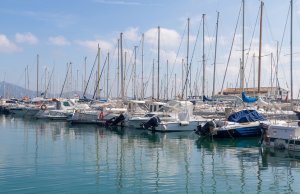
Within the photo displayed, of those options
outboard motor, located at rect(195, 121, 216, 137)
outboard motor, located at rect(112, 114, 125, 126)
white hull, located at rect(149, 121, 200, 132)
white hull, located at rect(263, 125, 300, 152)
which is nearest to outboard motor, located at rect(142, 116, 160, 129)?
white hull, located at rect(149, 121, 200, 132)

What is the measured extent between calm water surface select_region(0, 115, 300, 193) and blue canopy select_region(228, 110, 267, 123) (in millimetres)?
3824

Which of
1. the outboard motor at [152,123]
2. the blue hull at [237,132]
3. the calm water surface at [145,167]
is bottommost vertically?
the calm water surface at [145,167]

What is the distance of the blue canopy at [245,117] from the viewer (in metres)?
37.3

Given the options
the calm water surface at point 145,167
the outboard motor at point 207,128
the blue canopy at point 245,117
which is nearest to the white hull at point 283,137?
the calm water surface at point 145,167

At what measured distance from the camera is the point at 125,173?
2045 cm

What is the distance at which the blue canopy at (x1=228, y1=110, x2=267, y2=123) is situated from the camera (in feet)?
123

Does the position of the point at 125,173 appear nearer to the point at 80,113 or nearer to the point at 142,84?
the point at 80,113

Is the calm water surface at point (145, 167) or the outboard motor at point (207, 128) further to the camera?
the outboard motor at point (207, 128)

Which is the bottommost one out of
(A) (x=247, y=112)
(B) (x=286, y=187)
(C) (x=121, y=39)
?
(B) (x=286, y=187)

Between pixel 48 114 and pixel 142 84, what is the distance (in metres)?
16.7

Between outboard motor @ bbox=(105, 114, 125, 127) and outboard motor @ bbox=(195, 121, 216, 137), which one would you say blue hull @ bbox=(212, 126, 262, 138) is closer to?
outboard motor @ bbox=(195, 121, 216, 137)

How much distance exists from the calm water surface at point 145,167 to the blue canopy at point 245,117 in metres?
3.82

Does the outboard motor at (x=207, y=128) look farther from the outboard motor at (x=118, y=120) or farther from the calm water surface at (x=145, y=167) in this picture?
the outboard motor at (x=118, y=120)

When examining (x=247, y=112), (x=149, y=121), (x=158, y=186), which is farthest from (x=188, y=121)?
(x=158, y=186)
